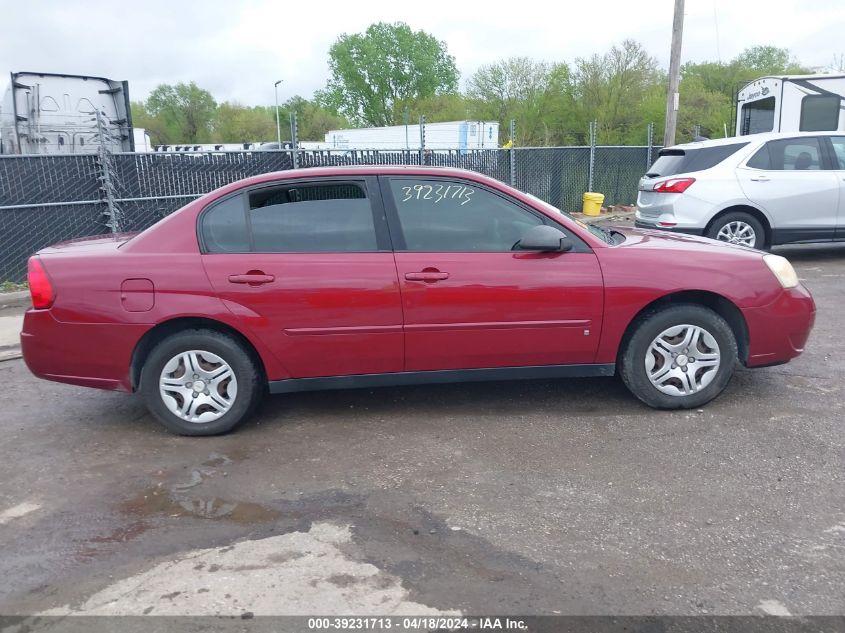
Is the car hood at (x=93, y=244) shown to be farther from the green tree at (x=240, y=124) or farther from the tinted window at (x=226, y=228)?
the green tree at (x=240, y=124)

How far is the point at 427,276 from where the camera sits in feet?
14.0

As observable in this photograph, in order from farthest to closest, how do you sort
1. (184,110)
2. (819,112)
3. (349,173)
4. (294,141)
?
(184,110), (819,112), (294,141), (349,173)

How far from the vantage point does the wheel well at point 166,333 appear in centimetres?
428

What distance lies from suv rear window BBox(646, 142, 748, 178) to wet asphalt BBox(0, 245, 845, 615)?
16.2 feet

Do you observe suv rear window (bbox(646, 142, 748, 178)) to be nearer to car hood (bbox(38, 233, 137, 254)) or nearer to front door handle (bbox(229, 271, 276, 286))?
front door handle (bbox(229, 271, 276, 286))

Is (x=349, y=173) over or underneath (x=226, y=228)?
over

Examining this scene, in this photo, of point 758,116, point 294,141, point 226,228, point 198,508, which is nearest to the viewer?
point 198,508

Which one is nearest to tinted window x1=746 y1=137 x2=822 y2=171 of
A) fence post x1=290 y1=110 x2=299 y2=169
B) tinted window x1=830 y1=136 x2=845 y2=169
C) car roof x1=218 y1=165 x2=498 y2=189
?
tinted window x1=830 y1=136 x2=845 y2=169

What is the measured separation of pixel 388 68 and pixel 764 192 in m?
65.9

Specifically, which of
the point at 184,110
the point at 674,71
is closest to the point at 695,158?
the point at 674,71

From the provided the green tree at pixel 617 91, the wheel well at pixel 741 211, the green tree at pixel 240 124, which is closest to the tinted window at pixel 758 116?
the wheel well at pixel 741 211

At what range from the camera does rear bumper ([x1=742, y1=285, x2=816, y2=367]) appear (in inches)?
177

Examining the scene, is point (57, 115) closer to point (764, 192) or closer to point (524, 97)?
point (764, 192)

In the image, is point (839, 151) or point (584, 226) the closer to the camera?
point (584, 226)
